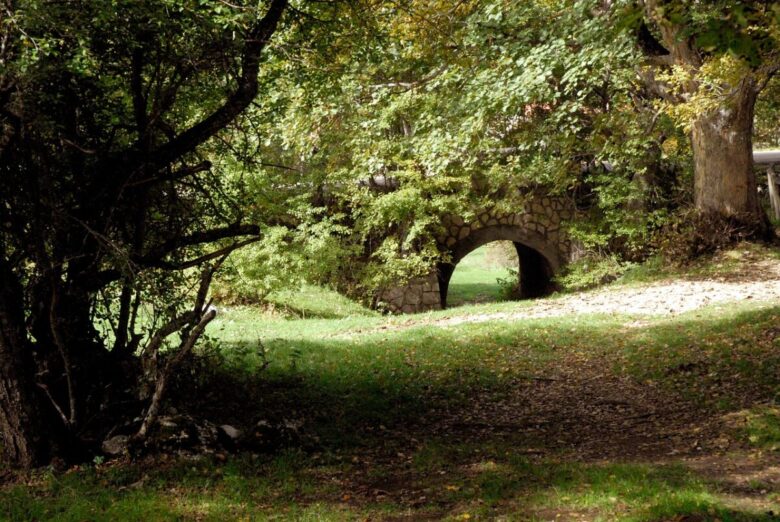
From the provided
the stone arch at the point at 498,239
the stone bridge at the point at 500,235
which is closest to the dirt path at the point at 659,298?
the stone bridge at the point at 500,235

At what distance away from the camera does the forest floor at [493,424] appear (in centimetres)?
498

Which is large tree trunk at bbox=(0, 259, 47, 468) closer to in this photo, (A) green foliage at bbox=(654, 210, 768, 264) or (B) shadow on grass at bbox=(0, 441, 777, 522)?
(B) shadow on grass at bbox=(0, 441, 777, 522)

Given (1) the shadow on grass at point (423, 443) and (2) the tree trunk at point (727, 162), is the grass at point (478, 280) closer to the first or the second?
(2) the tree trunk at point (727, 162)

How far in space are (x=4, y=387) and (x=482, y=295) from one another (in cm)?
2099

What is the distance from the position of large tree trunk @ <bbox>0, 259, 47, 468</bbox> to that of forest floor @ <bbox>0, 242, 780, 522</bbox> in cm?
23

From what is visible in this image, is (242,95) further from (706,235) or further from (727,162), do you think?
(706,235)

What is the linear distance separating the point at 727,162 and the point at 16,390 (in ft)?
41.2

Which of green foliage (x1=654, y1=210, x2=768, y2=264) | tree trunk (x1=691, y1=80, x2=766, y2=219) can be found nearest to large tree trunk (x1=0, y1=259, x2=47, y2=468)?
tree trunk (x1=691, y1=80, x2=766, y2=219)

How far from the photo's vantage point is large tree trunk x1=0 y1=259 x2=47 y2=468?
221 inches

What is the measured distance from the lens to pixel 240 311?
15.1 m

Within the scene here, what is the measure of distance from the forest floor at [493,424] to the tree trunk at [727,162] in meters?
2.24

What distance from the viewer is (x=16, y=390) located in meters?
5.64

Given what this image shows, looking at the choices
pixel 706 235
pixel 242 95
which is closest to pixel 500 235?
pixel 706 235

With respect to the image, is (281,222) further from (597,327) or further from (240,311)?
(597,327)
